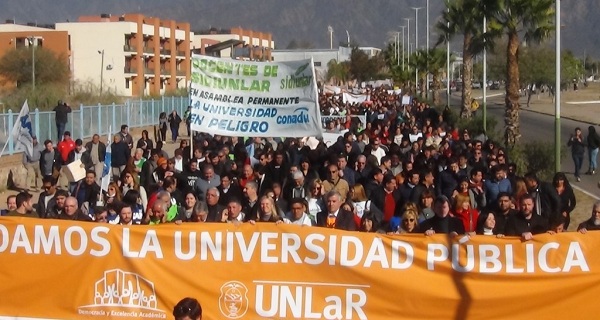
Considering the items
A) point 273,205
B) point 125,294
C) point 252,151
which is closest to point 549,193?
point 273,205

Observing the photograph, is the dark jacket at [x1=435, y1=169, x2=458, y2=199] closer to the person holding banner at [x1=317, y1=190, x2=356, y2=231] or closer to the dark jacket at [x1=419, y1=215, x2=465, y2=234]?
the person holding banner at [x1=317, y1=190, x2=356, y2=231]

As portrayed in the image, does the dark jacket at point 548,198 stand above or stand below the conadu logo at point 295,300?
above

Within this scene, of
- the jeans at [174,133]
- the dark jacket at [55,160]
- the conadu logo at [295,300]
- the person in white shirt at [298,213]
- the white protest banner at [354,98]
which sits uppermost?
the white protest banner at [354,98]

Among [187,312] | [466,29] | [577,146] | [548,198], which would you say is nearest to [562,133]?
[466,29]

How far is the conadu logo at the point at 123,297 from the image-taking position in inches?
342

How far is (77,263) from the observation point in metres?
8.88

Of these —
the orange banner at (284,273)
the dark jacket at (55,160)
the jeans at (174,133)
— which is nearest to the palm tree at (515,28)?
the dark jacket at (55,160)

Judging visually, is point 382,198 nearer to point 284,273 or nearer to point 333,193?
point 333,193

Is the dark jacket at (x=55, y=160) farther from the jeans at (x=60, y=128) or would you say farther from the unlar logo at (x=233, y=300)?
the unlar logo at (x=233, y=300)

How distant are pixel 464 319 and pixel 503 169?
4868mm

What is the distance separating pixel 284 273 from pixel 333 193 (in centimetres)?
203

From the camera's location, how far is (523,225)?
31.3ft

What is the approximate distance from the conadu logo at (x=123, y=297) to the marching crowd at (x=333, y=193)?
3.17 ft

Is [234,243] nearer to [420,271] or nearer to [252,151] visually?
[420,271]
